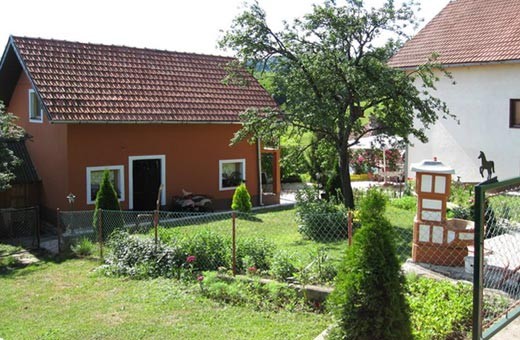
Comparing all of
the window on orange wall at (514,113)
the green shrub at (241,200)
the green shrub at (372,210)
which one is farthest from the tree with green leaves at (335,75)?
the green shrub at (372,210)

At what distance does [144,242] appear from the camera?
1074 cm

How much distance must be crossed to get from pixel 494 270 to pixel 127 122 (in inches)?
479

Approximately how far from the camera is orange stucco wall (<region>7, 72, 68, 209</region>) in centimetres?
1595

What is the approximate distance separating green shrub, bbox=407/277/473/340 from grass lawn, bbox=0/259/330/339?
1.23 metres

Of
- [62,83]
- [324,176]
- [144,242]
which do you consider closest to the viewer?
[144,242]

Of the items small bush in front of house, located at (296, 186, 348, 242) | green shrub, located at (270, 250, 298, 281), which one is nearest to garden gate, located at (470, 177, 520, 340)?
green shrub, located at (270, 250, 298, 281)

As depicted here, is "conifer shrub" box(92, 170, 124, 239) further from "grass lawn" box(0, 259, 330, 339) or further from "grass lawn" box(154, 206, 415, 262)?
"grass lawn" box(0, 259, 330, 339)

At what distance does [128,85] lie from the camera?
702 inches

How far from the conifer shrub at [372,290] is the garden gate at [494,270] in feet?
2.21

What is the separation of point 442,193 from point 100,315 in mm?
5546

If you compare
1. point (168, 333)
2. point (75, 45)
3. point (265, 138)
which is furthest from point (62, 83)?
point (168, 333)

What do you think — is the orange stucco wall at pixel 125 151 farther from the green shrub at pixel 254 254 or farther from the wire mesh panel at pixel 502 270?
the wire mesh panel at pixel 502 270

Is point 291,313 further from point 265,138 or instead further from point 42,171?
point 42,171

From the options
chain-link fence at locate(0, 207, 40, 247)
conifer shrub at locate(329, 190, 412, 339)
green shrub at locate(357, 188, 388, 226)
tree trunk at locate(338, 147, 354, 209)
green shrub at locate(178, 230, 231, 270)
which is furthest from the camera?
tree trunk at locate(338, 147, 354, 209)
